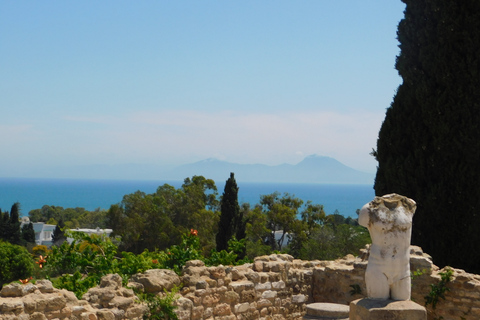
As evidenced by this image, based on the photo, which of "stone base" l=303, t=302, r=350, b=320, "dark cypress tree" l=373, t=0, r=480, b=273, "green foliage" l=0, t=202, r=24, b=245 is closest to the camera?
"stone base" l=303, t=302, r=350, b=320

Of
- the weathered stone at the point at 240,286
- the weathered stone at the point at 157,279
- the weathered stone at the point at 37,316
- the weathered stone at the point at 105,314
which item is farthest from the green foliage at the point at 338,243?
the weathered stone at the point at 37,316

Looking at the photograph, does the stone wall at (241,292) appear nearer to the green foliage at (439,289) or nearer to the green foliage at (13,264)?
the green foliage at (439,289)

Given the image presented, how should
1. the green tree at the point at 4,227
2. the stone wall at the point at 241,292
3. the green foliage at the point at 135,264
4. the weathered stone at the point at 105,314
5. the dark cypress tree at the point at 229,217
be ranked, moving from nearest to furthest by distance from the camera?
1. the stone wall at the point at 241,292
2. the weathered stone at the point at 105,314
3. the green foliage at the point at 135,264
4. the dark cypress tree at the point at 229,217
5. the green tree at the point at 4,227

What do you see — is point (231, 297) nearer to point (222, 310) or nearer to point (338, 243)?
point (222, 310)

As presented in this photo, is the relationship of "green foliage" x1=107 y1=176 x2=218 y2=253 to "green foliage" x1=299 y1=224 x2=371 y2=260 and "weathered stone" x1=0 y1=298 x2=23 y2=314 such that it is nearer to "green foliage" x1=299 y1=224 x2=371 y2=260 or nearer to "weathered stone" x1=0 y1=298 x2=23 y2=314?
"green foliage" x1=299 y1=224 x2=371 y2=260

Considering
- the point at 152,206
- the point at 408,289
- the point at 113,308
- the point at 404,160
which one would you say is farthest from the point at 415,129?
the point at 152,206

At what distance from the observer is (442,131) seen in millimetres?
12859

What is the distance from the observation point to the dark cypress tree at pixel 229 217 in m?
26.2

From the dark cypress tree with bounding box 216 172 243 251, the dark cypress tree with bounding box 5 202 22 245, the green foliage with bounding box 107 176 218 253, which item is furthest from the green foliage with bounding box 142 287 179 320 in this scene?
the dark cypress tree with bounding box 5 202 22 245

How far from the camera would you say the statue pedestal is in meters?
6.48

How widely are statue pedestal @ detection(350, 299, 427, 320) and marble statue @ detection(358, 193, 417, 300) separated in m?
0.18

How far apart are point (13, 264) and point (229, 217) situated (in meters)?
16.9

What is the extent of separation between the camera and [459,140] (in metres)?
12.7

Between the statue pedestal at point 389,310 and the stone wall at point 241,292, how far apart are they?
2669 mm
